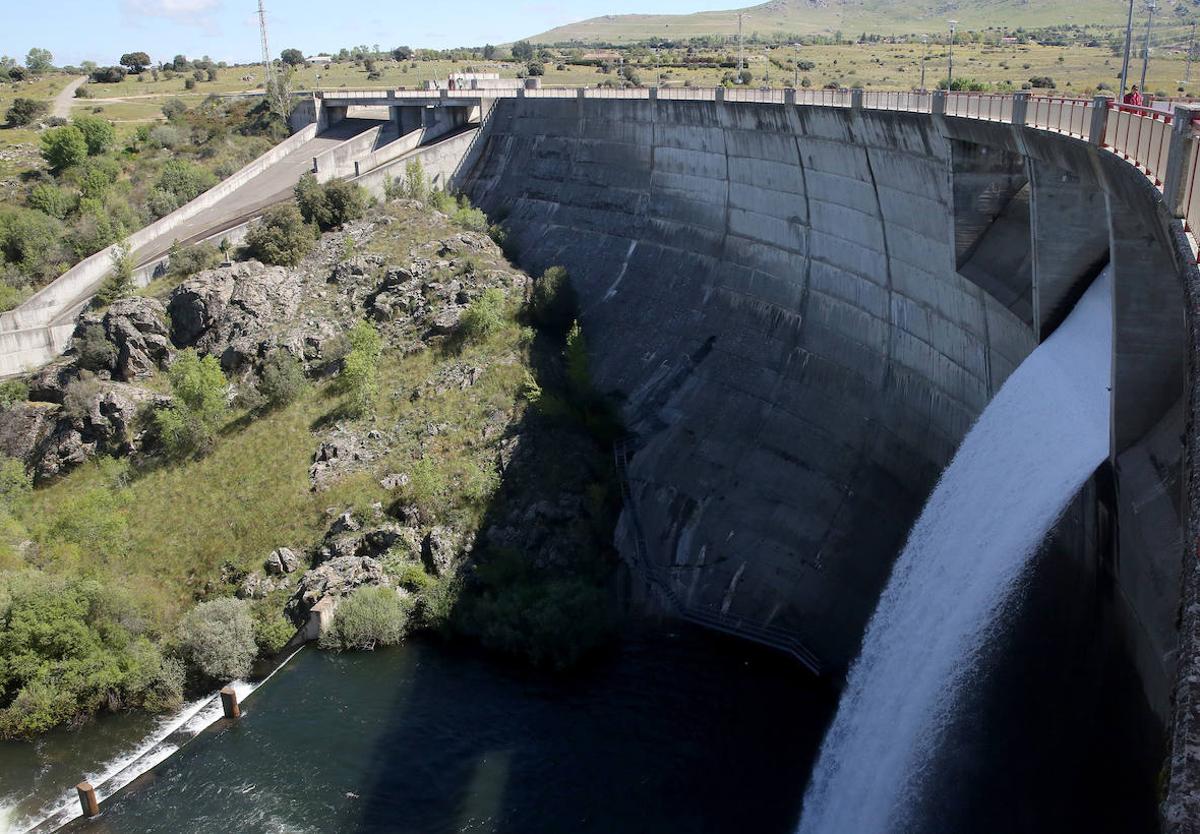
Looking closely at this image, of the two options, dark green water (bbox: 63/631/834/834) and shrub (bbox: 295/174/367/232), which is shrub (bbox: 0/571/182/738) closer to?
dark green water (bbox: 63/631/834/834)

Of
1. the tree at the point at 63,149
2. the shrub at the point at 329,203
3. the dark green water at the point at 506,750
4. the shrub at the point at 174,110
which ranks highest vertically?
the shrub at the point at 174,110

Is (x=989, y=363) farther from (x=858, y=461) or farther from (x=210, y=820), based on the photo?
(x=210, y=820)

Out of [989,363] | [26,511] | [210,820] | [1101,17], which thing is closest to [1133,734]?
[989,363]


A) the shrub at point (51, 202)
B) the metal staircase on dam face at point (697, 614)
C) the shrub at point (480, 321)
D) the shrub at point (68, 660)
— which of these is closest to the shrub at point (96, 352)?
the shrub at point (68, 660)

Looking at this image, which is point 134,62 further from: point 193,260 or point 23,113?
point 193,260

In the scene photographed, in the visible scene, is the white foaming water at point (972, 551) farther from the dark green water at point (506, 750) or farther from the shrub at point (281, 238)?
the shrub at point (281, 238)
